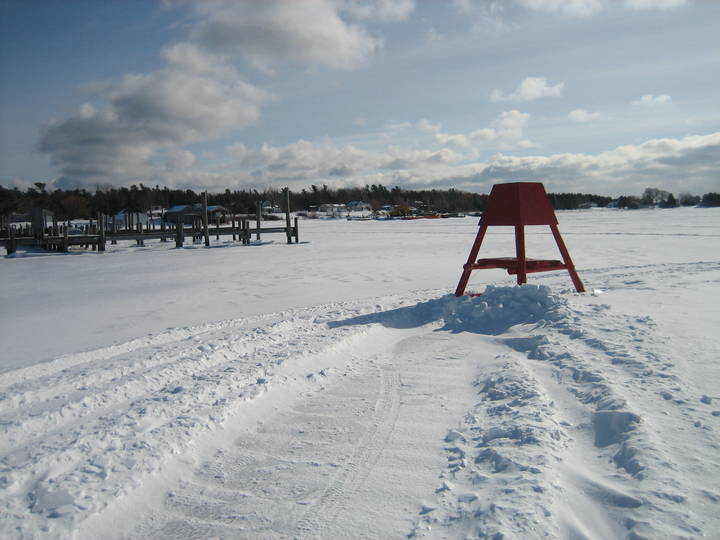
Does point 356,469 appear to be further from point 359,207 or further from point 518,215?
point 359,207

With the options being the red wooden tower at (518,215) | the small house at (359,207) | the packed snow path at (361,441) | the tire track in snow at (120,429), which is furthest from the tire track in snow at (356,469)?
the small house at (359,207)

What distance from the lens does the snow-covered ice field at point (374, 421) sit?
2182 mm

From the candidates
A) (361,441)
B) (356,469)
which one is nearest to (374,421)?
(361,441)

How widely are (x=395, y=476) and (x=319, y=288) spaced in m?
6.71

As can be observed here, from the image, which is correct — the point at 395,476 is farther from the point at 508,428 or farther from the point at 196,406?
the point at 196,406

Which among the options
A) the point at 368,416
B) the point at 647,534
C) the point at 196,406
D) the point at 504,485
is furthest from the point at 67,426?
the point at 647,534

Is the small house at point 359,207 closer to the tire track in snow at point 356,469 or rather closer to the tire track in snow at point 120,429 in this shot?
the tire track in snow at point 120,429

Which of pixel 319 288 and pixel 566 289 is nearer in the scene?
pixel 566 289

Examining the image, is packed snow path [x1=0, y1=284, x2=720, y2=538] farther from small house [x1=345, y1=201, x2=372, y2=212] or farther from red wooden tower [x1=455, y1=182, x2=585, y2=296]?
small house [x1=345, y1=201, x2=372, y2=212]

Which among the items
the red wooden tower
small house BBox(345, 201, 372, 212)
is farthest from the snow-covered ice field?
small house BBox(345, 201, 372, 212)

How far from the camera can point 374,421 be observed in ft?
10.5

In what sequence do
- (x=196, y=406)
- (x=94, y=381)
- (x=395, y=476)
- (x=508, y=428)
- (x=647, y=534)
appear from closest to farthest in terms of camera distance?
(x=647, y=534), (x=395, y=476), (x=508, y=428), (x=196, y=406), (x=94, y=381)

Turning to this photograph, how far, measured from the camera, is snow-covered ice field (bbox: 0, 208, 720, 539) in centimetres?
218

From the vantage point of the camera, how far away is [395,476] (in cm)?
252
